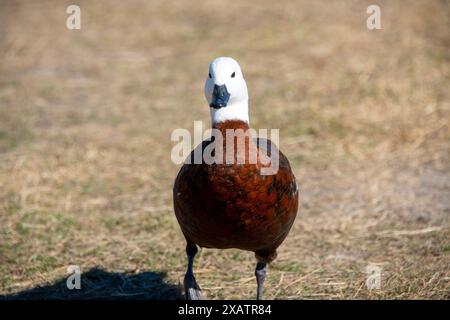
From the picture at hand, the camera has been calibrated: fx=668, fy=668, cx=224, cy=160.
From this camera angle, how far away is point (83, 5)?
13.3 metres

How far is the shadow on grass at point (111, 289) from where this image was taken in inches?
191

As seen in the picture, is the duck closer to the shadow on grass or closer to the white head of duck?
the white head of duck

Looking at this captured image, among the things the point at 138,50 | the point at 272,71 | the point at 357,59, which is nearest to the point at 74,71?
the point at 138,50

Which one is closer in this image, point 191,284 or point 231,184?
point 231,184

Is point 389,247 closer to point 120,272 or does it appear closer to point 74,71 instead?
point 120,272

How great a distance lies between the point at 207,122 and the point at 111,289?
368 cm

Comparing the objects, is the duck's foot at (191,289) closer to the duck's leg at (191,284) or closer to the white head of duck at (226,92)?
the duck's leg at (191,284)

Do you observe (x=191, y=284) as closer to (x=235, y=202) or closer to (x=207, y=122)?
(x=235, y=202)

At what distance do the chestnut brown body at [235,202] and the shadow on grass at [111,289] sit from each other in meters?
1.01

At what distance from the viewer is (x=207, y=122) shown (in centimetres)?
830

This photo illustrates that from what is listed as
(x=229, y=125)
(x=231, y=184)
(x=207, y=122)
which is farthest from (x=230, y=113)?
(x=207, y=122)

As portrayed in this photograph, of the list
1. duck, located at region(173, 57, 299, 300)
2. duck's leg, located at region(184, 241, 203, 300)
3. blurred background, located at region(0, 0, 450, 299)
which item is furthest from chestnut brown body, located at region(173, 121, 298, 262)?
blurred background, located at region(0, 0, 450, 299)
